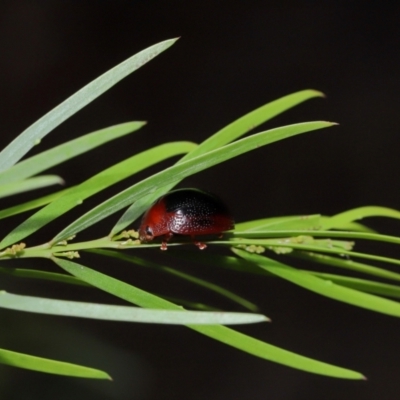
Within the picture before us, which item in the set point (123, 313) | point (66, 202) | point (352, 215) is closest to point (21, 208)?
point (66, 202)

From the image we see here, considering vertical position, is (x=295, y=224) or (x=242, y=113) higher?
(x=242, y=113)

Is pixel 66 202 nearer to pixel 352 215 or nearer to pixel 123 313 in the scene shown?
pixel 123 313

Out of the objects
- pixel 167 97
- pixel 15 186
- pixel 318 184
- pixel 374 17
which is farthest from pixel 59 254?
pixel 374 17

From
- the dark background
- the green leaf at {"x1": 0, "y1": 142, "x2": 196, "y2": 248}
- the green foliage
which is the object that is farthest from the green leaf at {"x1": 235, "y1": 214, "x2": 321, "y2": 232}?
the dark background

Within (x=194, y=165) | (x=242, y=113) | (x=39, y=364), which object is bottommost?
(x=39, y=364)

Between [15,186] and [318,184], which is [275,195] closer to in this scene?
[318,184]

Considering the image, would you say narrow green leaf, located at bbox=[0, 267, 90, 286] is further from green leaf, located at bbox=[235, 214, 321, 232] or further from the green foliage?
green leaf, located at bbox=[235, 214, 321, 232]

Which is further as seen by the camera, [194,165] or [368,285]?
[368,285]
